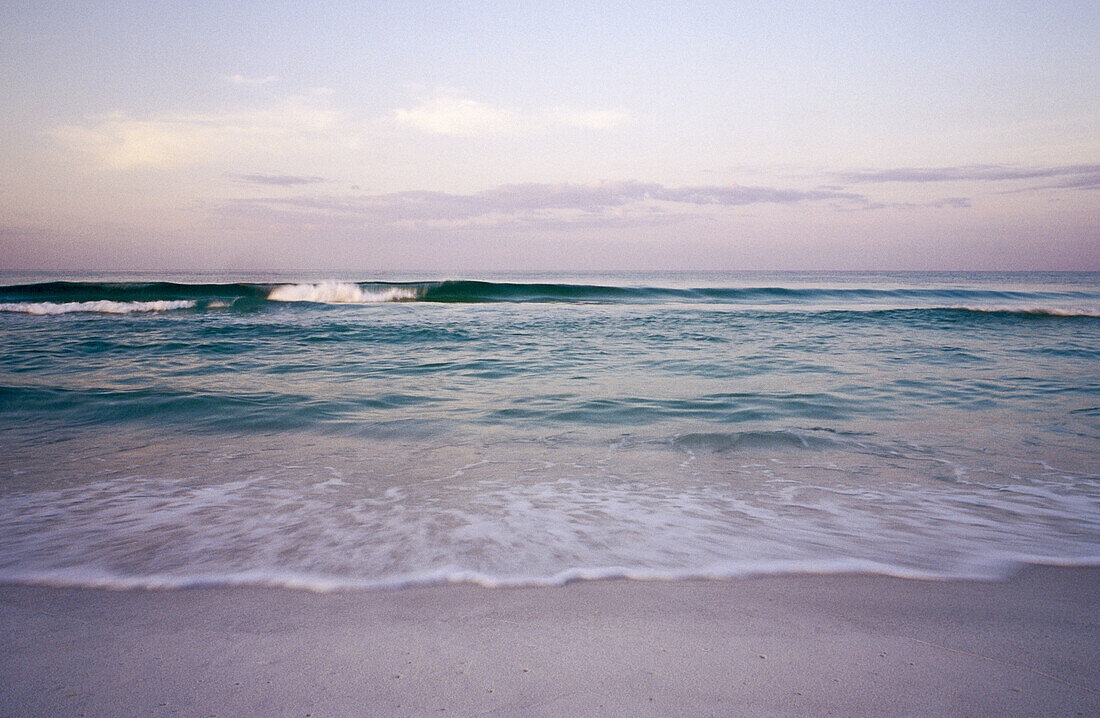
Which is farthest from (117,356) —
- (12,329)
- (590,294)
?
(590,294)

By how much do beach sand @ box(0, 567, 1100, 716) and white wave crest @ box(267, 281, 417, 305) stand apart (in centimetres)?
1953

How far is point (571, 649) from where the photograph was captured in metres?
1.84

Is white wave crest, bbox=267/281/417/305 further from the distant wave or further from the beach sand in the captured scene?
the beach sand

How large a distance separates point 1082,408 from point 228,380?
30.1 ft

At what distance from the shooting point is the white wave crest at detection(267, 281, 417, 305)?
2145cm

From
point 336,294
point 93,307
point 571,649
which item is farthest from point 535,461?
point 336,294

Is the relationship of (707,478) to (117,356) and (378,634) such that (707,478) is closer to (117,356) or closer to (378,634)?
(378,634)

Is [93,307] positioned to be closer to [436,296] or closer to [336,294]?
[336,294]

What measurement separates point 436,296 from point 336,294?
3.65 m

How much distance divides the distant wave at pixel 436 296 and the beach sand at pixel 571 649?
58.7 feet

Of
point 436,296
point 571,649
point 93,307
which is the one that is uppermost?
point 436,296

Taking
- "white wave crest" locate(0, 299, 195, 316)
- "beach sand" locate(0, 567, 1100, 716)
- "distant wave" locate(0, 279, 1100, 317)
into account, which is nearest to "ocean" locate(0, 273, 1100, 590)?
"beach sand" locate(0, 567, 1100, 716)

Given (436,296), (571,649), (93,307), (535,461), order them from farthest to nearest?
(436,296) < (93,307) < (535,461) < (571,649)

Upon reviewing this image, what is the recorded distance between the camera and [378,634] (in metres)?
1.94
